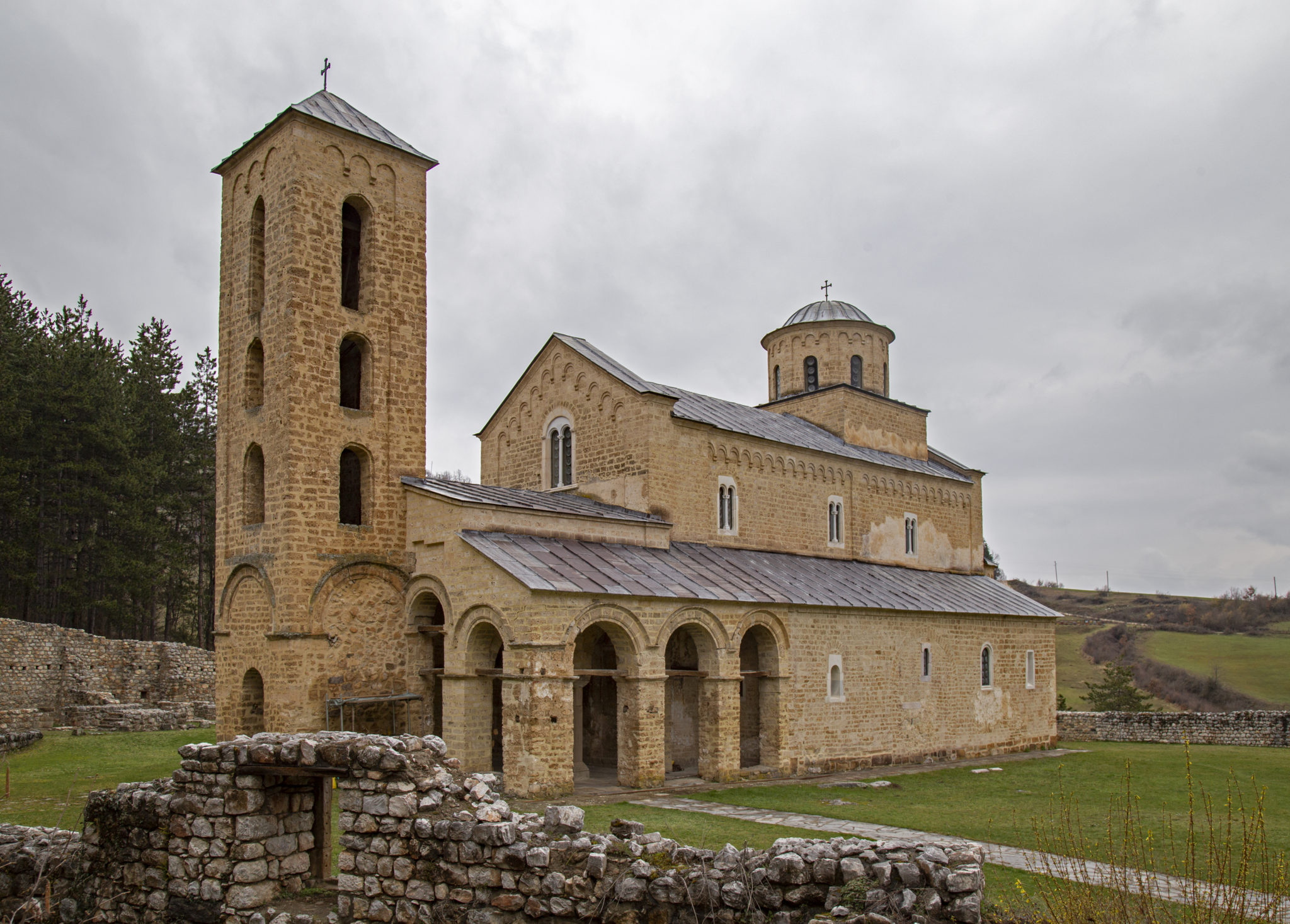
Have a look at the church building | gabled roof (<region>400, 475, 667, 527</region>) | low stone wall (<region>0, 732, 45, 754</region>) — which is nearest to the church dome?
the church building

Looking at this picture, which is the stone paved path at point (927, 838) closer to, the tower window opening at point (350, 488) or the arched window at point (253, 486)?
the tower window opening at point (350, 488)

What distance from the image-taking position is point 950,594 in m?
26.2

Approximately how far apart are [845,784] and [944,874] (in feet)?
40.6

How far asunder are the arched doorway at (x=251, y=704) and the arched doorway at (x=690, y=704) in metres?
7.56

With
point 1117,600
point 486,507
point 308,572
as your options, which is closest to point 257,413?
point 308,572

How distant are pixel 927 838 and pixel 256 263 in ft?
50.6

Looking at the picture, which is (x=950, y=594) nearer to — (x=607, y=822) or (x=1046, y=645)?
(x=1046, y=645)

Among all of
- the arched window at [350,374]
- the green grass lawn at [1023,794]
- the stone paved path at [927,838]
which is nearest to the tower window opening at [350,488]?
the arched window at [350,374]

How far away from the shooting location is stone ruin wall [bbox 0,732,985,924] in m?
6.62

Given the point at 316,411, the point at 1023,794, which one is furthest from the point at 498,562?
the point at 1023,794

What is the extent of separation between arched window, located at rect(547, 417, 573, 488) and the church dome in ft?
38.0

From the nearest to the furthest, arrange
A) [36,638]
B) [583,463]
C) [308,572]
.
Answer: [308,572] → [583,463] → [36,638]

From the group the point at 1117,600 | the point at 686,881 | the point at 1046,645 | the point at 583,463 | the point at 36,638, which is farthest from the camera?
the point at 1117,600

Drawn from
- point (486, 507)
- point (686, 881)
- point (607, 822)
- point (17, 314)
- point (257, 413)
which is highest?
point (17, 314)
